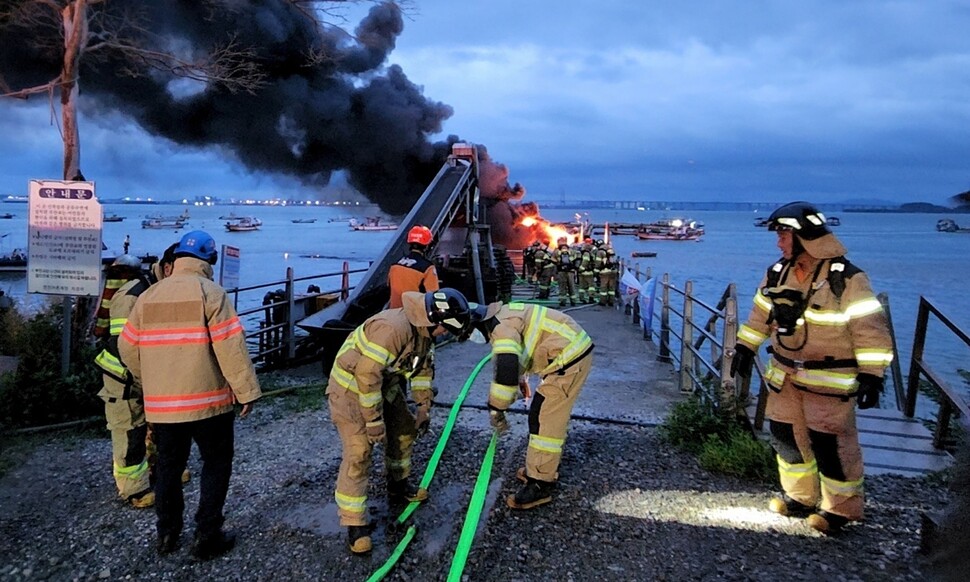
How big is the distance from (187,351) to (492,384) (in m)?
1.84

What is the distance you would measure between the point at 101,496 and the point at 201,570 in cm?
153

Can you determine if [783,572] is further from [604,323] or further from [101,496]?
[604,323]

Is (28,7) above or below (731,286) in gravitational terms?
above

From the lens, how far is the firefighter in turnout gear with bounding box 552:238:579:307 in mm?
17250

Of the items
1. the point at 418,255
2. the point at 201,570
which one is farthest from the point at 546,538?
the point at 418,255

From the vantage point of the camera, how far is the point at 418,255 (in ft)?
23.8

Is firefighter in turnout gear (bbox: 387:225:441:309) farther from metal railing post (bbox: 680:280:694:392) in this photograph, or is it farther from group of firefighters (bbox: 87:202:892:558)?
metal railing post (bbox: 680:280:694:392)

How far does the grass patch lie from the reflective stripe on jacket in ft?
11.6

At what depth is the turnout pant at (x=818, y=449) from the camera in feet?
12.5

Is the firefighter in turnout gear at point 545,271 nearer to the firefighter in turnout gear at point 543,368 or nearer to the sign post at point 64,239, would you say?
the sign post at point 64,239

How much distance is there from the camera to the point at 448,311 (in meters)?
3.65

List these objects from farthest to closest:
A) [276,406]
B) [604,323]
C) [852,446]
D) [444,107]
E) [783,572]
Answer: [444,107] → [604,323] → [276,406] → [852,446] → [783,572]

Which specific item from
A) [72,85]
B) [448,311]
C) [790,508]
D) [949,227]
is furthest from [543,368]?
[949,227]

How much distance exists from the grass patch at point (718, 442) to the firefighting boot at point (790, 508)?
476 mm
